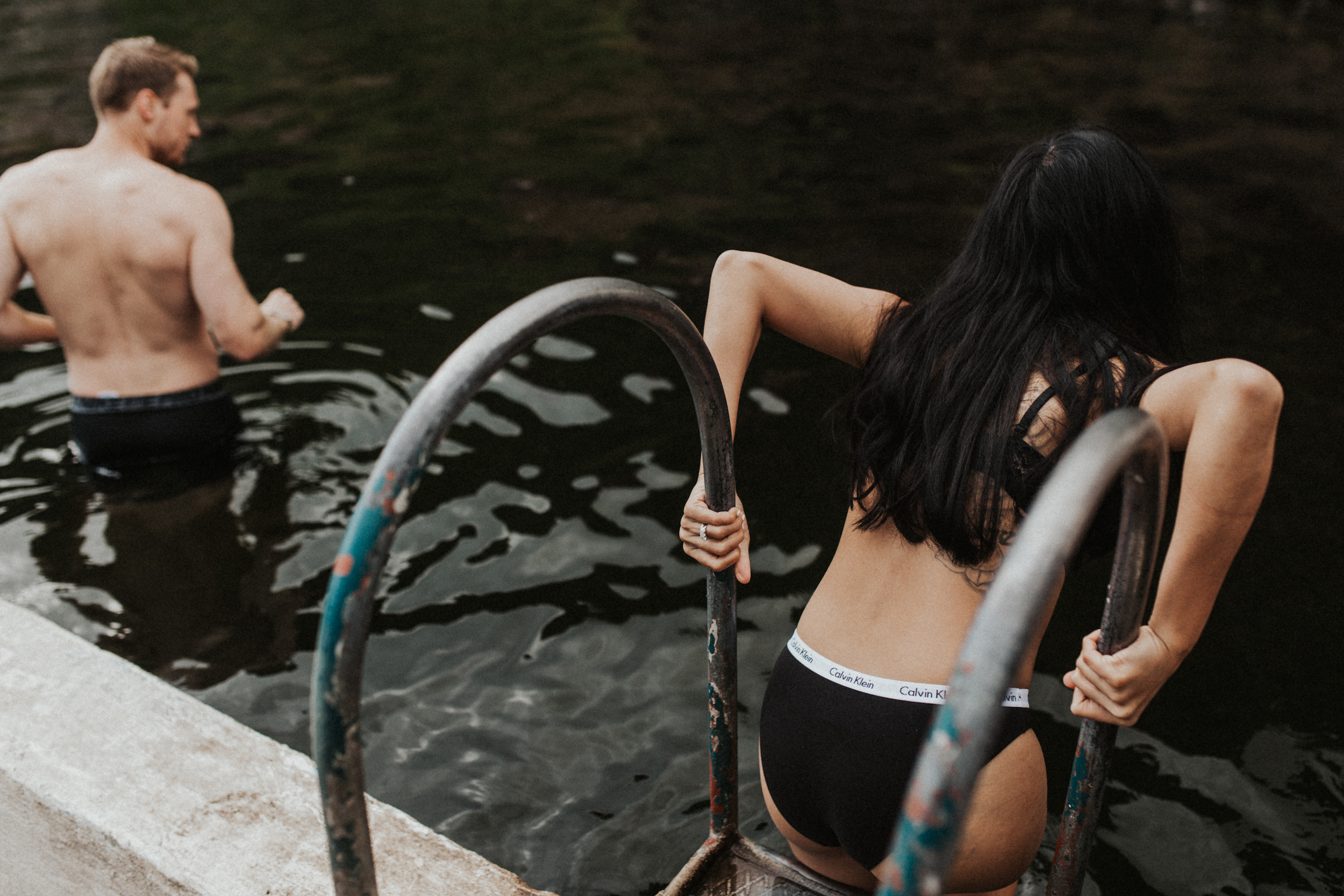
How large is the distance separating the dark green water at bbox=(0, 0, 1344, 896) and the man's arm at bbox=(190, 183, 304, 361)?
69cm

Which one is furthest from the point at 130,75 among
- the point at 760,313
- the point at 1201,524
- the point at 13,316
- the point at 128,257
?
the point at 1201,524

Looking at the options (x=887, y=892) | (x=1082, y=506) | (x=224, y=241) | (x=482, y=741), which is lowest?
(x=482, y=741)

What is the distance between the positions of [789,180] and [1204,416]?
6959 millimetres

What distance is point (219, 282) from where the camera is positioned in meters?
4.11

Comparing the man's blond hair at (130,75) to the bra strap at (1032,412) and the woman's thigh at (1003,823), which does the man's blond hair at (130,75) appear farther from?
the woman's thigh at (1003,823)

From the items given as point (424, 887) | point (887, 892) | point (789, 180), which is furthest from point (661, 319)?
point (789, 180)

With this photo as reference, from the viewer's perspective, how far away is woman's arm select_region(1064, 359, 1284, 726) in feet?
4.68

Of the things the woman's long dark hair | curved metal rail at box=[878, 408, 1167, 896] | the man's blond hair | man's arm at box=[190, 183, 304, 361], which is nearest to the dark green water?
the woman's long dark hair

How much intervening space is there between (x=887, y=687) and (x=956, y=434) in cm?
47

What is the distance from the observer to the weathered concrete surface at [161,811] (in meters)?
2.11

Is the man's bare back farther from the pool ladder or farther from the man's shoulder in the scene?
the pool ladder

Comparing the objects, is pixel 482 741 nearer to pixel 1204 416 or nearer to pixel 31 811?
pixel 31 811

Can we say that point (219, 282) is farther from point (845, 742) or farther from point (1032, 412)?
point (1032, 412)

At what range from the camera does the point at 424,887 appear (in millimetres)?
2102
